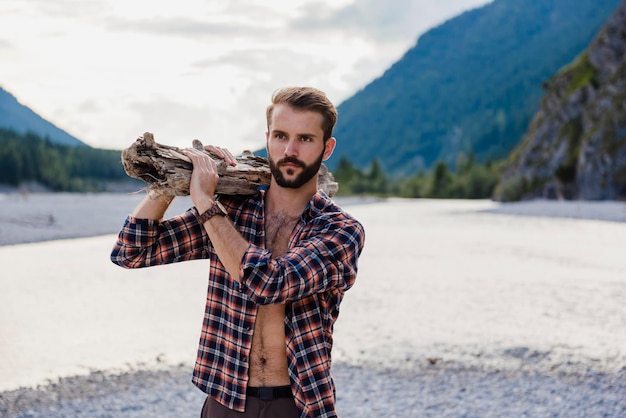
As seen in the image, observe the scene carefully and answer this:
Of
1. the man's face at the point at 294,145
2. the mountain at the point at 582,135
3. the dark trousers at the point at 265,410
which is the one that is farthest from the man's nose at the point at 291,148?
the mountain at the point at 582,135

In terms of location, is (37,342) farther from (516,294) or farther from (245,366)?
(516,294)

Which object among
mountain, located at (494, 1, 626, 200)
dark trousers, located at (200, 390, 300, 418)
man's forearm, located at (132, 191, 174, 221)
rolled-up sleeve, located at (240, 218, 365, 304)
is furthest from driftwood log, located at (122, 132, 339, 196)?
mountain, located at (494, 1, 626, 200)

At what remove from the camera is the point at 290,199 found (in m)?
3.34

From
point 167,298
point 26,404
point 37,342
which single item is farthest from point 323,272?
point 167,298

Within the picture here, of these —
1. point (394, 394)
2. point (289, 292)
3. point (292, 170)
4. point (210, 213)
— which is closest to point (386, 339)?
point (394, 394)

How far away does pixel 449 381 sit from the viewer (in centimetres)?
897

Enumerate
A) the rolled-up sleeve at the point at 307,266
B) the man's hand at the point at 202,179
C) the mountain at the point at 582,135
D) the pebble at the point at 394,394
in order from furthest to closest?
1. the mountain at the point at 582,135
2. the pebble at the point at 394,394
3. the man's hand at the point at 202,179
4. the rolled-up sleeve at the point at 307,266

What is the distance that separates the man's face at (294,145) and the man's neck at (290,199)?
126mm

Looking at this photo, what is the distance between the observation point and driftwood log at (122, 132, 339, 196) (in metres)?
3.14

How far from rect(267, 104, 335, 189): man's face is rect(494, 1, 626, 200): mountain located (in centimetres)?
6888

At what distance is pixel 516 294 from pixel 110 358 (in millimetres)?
9659

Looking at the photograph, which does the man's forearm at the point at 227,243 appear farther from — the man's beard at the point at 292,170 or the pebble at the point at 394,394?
the pebble at the point at 394,394

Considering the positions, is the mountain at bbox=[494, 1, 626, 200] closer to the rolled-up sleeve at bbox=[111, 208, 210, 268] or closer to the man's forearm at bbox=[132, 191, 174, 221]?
the rolled-up sleeve at bbox=[111, 208, 210, 268]

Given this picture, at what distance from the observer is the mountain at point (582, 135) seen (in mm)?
68500
